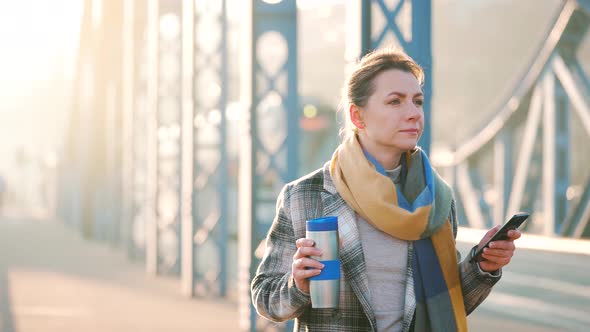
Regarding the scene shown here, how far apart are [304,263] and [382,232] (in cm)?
28

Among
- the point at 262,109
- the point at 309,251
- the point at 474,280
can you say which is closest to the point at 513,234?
the point at 474,280

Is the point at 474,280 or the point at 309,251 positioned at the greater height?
the point at 309,251

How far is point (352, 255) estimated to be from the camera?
2395 millimetres

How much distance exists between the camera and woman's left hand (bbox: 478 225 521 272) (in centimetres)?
241

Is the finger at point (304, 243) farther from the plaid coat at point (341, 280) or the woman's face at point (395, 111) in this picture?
the woman's face at point (395, 111)

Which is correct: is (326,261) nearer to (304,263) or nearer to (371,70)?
(304,263)

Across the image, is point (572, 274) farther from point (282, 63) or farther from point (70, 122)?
point (70, 122)

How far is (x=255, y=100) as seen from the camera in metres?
7.20

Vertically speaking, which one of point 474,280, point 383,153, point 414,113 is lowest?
point 474,280

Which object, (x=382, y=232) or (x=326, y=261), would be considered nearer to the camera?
(x=326, y=261)

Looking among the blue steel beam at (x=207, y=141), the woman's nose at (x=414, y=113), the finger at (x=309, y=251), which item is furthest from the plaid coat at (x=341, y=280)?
the blue steel beam at (x=207, y=141)

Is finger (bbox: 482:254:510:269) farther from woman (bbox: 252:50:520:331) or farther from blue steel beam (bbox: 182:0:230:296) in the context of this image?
blue steel beam (bbox: 182:0:230:296)

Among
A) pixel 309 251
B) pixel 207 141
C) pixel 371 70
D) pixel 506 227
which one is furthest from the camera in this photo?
pixel 207 141

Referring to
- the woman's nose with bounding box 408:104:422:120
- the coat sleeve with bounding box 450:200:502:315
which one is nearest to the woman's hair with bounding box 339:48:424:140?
the woman's nose with bounding box 408:104:422:120
